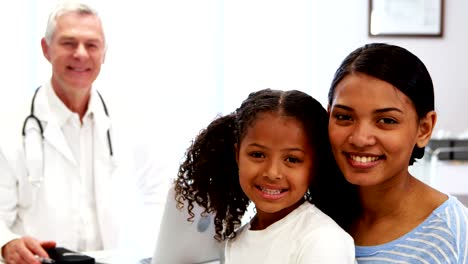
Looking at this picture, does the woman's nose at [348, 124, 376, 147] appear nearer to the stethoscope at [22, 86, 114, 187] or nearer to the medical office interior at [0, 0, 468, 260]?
the stethoscope at [22, 86, 114, 187]

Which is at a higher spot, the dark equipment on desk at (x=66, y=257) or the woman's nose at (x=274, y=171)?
the woman's nose at (x=274, y=171)

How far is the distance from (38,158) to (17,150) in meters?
0.07

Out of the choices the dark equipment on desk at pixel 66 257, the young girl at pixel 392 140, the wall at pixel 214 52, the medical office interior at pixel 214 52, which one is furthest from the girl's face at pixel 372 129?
the wall at pixel 214 52

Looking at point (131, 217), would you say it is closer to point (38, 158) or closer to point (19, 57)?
point (38, 158)

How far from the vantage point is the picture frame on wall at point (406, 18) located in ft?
13.5

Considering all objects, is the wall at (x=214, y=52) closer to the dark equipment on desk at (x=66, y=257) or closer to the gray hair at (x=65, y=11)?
the gray hair at (x=65, y=11)

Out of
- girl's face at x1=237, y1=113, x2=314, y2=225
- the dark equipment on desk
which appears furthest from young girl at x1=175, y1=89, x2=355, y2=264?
the dark equipment on desk

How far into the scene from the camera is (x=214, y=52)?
3.86 meters

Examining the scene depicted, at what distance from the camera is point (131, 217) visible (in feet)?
7.82

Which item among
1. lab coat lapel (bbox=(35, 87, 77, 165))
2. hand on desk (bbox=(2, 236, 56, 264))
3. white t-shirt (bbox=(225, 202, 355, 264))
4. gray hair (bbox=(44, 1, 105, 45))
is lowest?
hand on desk (bbox=(2, 236, 56, 264))

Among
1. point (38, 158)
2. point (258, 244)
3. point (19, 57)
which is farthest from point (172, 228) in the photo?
point (19, 57)

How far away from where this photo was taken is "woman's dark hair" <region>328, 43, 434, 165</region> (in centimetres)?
128

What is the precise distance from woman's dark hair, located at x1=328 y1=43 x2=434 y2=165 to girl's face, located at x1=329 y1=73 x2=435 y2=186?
0.5 inches

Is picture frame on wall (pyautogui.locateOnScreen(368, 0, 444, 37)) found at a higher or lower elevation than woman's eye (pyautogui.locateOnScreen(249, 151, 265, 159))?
higher
